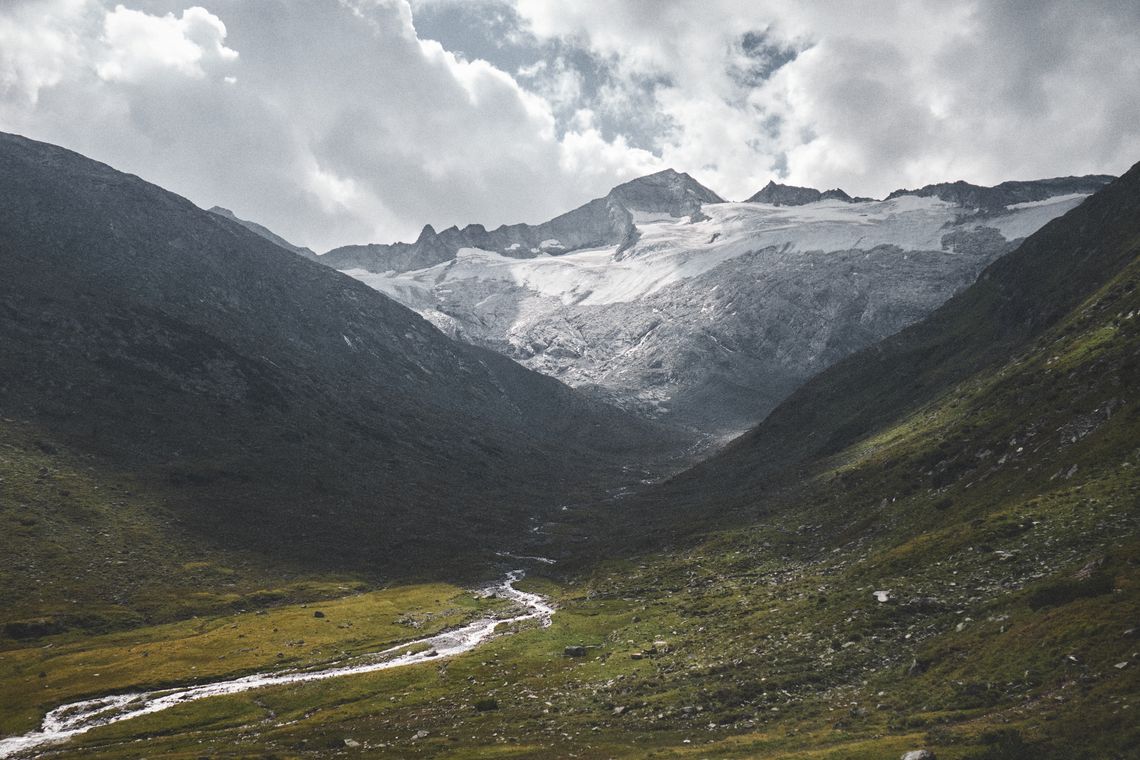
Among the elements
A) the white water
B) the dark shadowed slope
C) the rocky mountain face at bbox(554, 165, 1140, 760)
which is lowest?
the white water

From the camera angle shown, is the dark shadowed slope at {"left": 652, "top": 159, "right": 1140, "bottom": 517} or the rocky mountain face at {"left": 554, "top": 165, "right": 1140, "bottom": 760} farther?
the dark shadowed slope at {"left": 652, "top": 159, "right": 1140, "bottom": 517}

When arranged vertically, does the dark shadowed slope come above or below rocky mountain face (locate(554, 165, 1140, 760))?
above

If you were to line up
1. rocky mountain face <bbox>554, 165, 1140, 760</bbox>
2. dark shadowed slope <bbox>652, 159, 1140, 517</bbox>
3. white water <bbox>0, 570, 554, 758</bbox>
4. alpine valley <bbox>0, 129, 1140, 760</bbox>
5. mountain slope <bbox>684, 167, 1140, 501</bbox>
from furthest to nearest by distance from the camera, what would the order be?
mountain slope <bbox>684, 167, 1140, 501</bbox> < dark shadowed slope <bbox>652, 159, 1140, 517</bbox> < white water <bbox>0, 570, 554, 758</bbox> < alpine valley <bbox>0, 129, 1140, 760</bbox> < rocky mountain face <bbox>554, 165, 1140, 760</bbox>

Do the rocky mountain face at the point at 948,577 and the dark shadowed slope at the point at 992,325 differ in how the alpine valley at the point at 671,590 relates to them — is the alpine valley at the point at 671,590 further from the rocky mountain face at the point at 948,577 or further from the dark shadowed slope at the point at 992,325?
the dark shadowed slope at the point at 992,325

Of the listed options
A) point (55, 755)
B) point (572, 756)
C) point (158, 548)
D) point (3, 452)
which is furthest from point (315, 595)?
point (572, 756)

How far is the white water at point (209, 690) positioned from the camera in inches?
2458

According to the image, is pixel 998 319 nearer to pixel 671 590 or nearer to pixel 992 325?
pixel 992 325

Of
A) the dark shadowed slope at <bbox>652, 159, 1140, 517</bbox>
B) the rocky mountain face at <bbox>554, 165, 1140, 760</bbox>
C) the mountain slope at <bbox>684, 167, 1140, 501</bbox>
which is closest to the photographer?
the rocky mountain face at <bbox>554, 165, 1140, 760</bbox>

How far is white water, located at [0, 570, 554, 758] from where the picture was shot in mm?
62438

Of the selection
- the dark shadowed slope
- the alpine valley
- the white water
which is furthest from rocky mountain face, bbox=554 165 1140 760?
the white water

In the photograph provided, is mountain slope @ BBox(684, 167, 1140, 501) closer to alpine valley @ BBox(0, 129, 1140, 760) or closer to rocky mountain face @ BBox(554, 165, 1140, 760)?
alpine valley @ BBox(0, 129, 1140, 760)

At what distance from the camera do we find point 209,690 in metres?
73.8

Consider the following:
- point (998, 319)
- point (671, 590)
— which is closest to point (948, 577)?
point (671, 590)

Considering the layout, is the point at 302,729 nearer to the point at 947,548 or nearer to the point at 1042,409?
the point at 947,548
